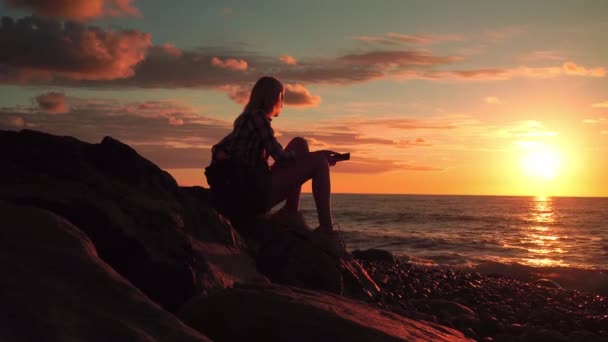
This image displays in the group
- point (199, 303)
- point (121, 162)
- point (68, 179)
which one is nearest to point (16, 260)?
point (199, 303)

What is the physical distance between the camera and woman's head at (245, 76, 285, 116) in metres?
6.33

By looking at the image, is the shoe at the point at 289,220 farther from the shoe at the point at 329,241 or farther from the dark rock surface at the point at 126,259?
the shoe at the point at 329,241

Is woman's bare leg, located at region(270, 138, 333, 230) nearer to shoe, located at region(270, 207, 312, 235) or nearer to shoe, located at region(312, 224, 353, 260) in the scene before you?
shoe, located at region(312, 224, 353, 260)

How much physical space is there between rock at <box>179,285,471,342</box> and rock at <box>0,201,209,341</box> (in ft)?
2.12

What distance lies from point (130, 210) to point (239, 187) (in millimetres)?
1996

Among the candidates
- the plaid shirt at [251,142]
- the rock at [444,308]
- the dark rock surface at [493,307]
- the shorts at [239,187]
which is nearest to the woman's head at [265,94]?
the plaid shirt at [251,142]

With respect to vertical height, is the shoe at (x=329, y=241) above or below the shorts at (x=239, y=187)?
below

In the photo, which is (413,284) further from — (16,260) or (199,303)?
(16,260)

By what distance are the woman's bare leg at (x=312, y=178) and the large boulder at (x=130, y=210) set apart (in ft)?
3.22

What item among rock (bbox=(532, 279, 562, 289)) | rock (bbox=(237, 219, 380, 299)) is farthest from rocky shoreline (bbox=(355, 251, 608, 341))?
rock (bbox=(532, 279, 562, 289))

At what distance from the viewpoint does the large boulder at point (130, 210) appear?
3854 millimetres

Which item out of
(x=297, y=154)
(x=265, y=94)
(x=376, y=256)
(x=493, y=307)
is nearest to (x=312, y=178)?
(x=297, y=154)

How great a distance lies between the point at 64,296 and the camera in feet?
6.97

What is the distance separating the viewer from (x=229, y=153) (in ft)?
21.0
